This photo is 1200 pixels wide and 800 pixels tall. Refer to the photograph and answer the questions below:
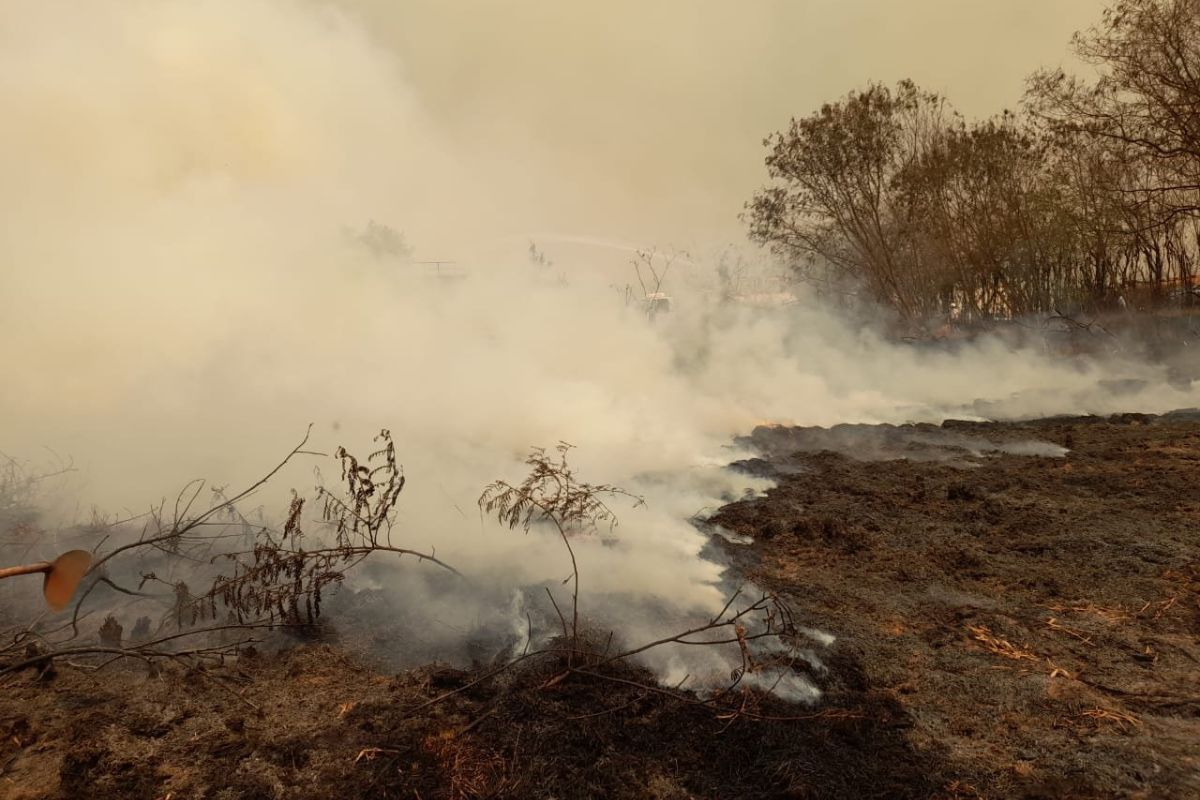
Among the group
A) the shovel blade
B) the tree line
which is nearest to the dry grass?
the shovel blade

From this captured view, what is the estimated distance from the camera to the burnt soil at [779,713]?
2.54 m

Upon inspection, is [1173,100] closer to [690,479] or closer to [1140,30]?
[1140,30]

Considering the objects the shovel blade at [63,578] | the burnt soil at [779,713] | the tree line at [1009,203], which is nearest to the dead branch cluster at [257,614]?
the burnt soil at [779,713]

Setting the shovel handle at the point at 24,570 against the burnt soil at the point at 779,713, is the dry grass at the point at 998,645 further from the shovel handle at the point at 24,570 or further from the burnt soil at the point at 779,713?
the shovel handle at the point at 24,570

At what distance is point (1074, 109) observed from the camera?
1540 cm

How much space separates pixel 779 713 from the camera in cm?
296

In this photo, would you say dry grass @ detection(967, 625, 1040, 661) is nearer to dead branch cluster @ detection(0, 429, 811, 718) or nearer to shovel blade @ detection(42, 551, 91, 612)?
dead branch cluster @ detection(0, 429, 811, 718)

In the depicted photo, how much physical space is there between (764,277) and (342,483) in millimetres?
24949

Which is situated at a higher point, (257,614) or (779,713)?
(257,614)

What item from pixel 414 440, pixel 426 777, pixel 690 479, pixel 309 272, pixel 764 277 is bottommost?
pixel 426 777

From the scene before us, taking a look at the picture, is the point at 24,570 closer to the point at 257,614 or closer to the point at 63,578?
the point at 63,578

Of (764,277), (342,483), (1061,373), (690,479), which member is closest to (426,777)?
(342,483)

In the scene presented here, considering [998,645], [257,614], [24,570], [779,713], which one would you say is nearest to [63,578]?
[24,570]

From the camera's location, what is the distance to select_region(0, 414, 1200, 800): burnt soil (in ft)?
8.32
